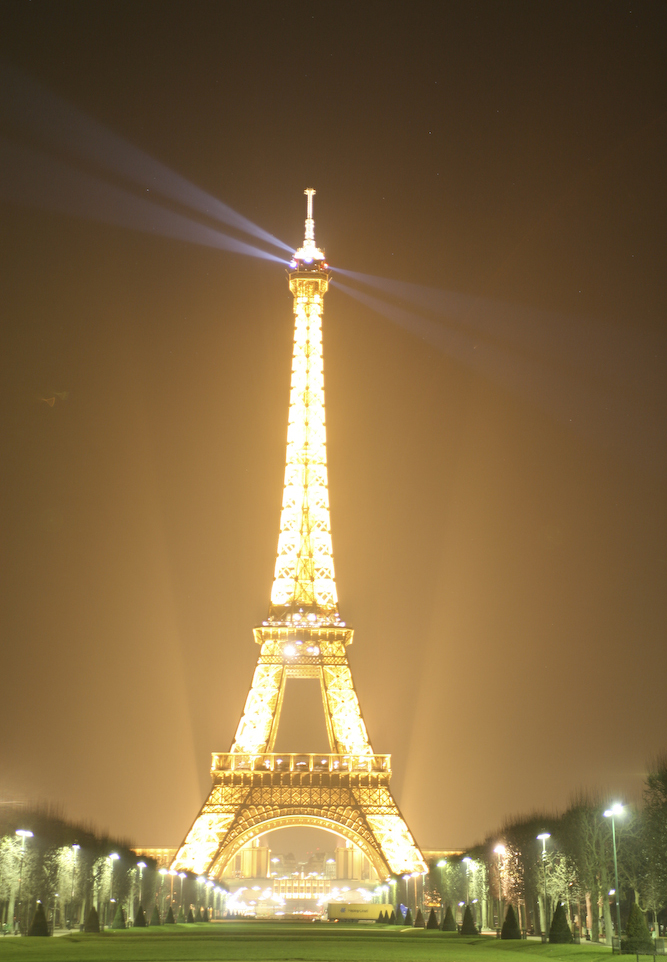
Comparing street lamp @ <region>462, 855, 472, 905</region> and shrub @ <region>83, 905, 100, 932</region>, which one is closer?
shrub @ <region>83, 905, 100, 932</region>

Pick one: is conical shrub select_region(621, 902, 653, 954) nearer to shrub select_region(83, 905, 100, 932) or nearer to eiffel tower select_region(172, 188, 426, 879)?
shrub select_region(83, 905, 100, 932)

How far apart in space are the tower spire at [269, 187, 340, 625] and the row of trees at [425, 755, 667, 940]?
23.0 meters

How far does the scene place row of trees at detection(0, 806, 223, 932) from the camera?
61.6 meters

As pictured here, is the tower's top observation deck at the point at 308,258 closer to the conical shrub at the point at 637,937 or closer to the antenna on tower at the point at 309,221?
the antenna on tower at the point at 309,221

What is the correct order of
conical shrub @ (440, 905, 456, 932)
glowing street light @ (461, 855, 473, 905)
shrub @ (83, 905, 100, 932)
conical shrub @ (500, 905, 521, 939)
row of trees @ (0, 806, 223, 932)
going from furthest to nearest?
glowing street light @ (461, 855, 473, 905), conical shrub @ (440, 905, 456, 932), row of trees @ (0, 806, 223, 932), shrub @ (83, 905, 100, 932), conical shrub @ (500, 905, 521, 939)

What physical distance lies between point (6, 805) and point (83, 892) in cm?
774

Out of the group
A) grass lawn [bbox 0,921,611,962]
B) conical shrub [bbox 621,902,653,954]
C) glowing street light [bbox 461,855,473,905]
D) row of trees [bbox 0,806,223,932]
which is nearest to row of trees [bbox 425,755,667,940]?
glowing street light [bbox 461,855,473,905]

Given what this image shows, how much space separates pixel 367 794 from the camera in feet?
263

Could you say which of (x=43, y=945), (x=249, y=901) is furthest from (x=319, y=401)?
(x=249, y=901)

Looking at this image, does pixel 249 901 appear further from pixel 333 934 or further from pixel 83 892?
pixel 333 934

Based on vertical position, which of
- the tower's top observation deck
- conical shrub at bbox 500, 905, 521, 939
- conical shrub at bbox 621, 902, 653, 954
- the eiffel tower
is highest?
the tower's top observation deck

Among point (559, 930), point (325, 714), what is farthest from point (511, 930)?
point (325, 714)

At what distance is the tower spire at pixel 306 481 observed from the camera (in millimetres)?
87062

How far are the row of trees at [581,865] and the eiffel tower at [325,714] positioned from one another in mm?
7123
